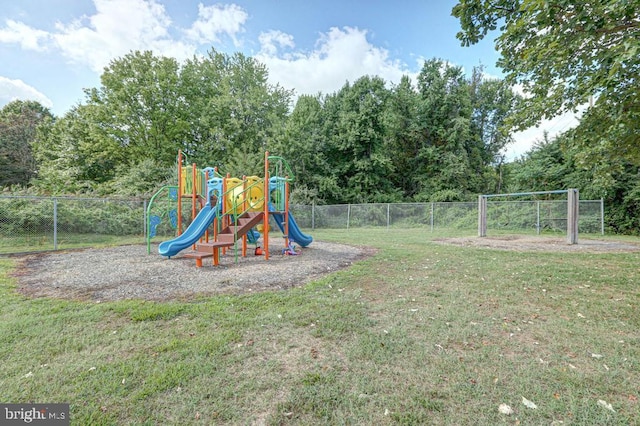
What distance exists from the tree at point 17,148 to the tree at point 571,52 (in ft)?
99.3

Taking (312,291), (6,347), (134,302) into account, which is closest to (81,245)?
(134,302)

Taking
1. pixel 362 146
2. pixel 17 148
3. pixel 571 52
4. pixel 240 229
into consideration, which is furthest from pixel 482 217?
pixel 17 148

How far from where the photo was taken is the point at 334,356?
2.54 meters

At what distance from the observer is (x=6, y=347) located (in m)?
2.58

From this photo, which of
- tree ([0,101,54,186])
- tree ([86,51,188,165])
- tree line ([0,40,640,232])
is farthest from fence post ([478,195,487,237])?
tree ([0,101,54,186])

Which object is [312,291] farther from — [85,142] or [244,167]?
[85,142]

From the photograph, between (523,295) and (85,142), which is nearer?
Result: (523,295)

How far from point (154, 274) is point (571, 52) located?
24.9 feet

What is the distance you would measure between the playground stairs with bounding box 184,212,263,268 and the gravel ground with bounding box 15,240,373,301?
0.24 metres

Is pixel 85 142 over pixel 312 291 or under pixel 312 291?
over

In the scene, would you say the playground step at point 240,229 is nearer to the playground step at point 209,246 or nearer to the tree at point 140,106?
the playground step at point 209,246

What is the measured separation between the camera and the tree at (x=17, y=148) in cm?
2216

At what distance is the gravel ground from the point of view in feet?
14.6

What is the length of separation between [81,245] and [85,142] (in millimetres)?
14278
